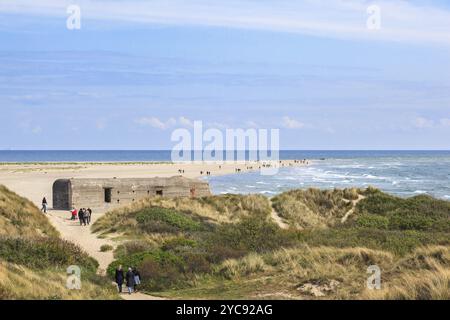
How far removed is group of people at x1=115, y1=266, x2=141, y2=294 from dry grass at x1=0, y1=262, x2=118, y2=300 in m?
0.71

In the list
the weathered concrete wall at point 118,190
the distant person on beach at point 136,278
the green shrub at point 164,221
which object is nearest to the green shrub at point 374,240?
the green shrub at point 164,221

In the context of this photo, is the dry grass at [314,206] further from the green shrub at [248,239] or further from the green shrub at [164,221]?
the green shrub at [248,239]

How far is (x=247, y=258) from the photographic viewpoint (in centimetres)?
1939

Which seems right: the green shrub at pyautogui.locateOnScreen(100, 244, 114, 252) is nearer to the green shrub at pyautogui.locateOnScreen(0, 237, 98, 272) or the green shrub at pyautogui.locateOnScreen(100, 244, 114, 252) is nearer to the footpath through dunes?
the footpath through dunes

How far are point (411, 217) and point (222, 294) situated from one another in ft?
58.7

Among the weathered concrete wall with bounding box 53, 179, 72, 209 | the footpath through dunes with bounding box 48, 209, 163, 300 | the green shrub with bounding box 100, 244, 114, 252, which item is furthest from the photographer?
the weathered concrete wall with bounding box 53, 179, 72, 209

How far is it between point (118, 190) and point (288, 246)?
18.5 m

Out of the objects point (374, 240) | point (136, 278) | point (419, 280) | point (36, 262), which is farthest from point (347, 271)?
point (36, 262)

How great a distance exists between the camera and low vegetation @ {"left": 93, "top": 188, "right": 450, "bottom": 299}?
15359mm

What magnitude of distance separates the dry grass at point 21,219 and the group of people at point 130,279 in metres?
8.45

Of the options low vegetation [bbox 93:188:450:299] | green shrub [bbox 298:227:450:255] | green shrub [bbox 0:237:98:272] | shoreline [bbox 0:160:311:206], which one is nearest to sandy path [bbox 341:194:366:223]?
low vegetation [bbox 93:188:450:299]
